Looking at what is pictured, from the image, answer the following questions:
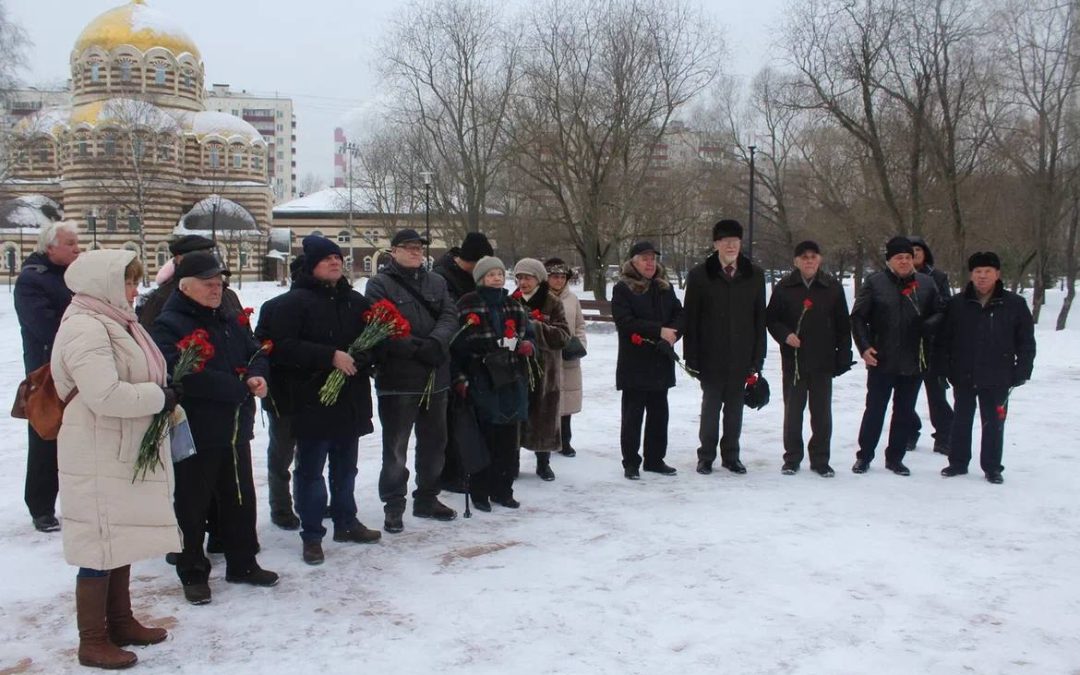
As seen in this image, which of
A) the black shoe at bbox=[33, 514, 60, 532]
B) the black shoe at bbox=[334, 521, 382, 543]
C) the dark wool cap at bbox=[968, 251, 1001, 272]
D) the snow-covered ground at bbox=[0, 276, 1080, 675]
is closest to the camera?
the snow-covered ground at bbox=[0, 276, 1080, 675]

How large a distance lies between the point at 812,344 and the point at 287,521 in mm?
4261

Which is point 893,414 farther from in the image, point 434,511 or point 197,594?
point 197,594

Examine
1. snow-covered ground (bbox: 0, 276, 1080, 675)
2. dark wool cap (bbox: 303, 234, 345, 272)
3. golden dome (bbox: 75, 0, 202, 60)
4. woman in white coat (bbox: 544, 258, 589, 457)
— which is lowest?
snow-covered ground (bbox: 0, 276, 1080, 675)

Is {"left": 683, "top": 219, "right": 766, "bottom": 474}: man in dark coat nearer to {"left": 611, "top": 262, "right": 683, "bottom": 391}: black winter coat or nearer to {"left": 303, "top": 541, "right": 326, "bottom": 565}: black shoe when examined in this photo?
{"left": 611, "top": 262, "right": 683, "bottom": 391}: black winter coat

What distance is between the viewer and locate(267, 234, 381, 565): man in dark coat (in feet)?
16.1

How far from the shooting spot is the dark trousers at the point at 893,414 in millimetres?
7203

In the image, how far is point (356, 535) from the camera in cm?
538

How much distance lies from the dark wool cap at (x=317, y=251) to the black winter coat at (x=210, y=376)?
0.64m

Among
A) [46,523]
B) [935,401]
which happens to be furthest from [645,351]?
[46,523]

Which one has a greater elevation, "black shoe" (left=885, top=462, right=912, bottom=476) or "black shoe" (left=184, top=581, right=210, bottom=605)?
"black shoe" (left=885, top=462, right=912, bottom=476)

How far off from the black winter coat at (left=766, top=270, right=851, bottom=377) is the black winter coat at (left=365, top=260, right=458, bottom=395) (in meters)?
2.99

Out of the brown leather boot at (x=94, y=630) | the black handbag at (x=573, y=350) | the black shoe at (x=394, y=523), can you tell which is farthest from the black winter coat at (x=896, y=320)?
the brown leather boot at (x=94, y=630)

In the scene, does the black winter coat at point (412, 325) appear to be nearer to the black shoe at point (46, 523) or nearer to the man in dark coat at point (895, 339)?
the black shoe at point (46, 523)

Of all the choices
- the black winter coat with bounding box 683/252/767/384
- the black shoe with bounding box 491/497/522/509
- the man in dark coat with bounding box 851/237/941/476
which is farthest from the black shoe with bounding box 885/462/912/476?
the black shoe with bounding box 491/497/522/509
